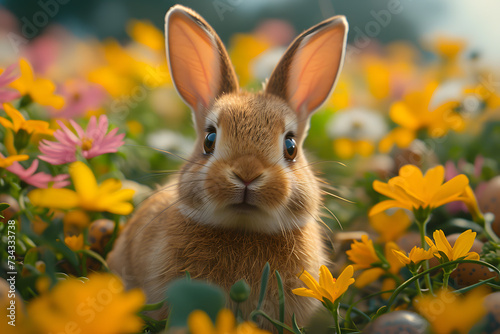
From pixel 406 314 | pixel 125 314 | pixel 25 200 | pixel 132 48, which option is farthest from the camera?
pixel 132 48

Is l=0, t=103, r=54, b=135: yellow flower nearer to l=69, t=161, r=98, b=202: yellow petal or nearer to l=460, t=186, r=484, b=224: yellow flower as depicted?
l=69, t=161, r=98, b=202: yellow petal

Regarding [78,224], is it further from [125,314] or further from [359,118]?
[359,118]

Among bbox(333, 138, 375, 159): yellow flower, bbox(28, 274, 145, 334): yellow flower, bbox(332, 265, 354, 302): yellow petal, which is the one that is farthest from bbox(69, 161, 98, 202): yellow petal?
bbox(333, 138, 375, 159): yellow flower

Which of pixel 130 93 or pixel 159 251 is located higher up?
pixel 130 93

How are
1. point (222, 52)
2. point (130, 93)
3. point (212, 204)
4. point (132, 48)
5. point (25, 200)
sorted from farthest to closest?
1. point (132, 48)
2. point (130, 93)
3. point (222, 52)
4. point (25, 200)
5. point (212, 204)

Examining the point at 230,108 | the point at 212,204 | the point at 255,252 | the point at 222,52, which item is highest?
the point at 222,52

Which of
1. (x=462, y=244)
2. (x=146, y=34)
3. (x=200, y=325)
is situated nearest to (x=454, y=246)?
(x=462, y=244)

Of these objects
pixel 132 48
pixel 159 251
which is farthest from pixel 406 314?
pixel 132 48
